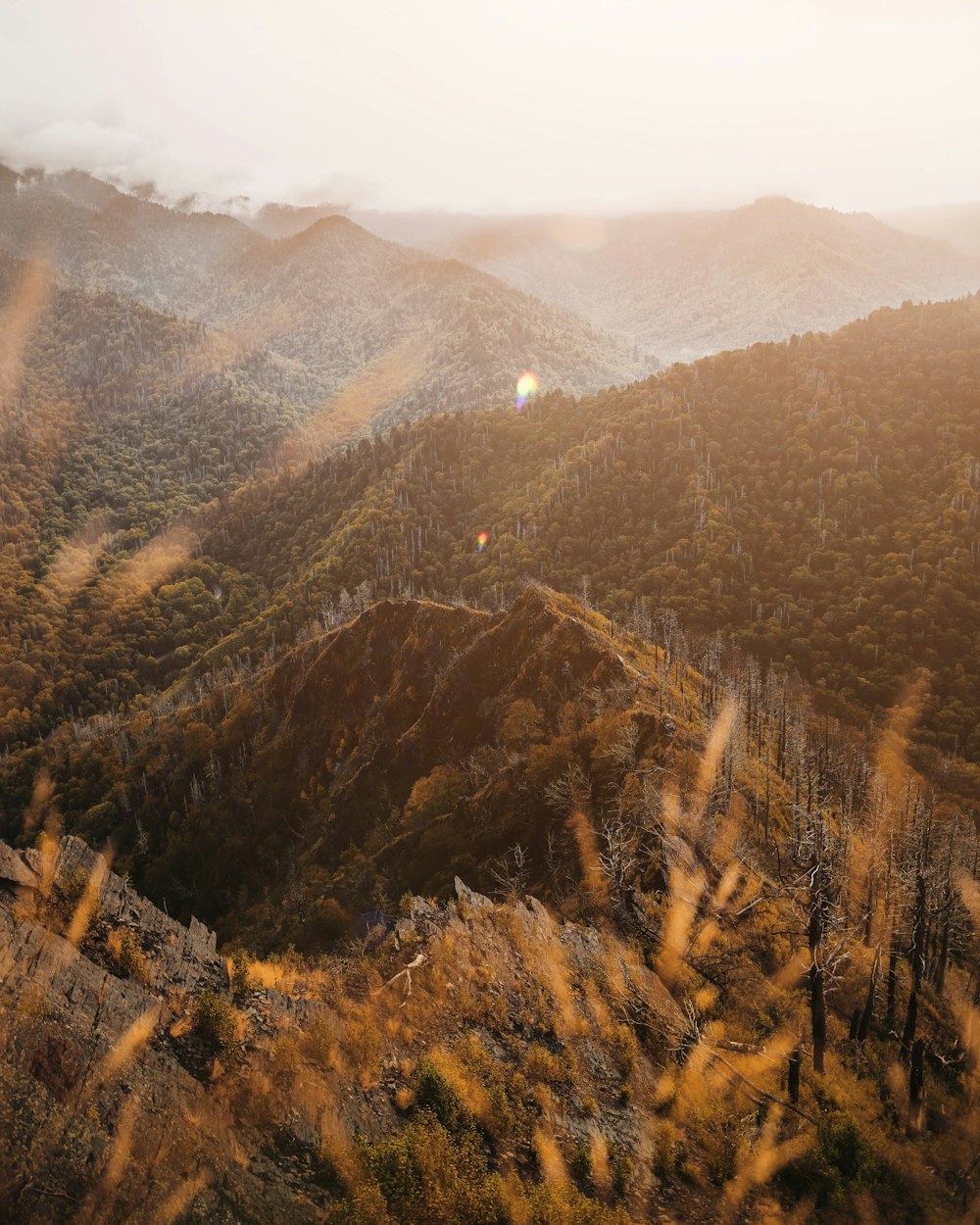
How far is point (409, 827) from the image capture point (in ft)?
183

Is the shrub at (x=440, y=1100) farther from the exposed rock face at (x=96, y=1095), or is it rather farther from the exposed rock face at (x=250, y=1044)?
the exposed rock face at (x=96, y=1095)

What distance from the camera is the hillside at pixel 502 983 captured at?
2334 centimetres

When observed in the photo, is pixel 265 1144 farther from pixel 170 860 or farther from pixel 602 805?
pixel 170 860

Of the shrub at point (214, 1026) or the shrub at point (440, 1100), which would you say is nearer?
the shrub at point (214, 1026)

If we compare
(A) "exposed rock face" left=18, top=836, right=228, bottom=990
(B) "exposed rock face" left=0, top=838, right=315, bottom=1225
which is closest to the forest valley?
(B) "exposed rock face" left=0, top=838, right=315, bottom=1225

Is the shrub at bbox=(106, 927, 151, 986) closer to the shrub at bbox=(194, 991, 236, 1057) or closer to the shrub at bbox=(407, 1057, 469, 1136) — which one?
the shrub at bbox=(194, 991, 236, 1057)

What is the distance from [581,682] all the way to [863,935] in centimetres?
2644

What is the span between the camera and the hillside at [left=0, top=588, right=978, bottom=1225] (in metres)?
23.3

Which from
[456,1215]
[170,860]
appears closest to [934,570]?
[170,860]

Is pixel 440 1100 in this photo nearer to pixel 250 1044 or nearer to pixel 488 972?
pixel 250 1044

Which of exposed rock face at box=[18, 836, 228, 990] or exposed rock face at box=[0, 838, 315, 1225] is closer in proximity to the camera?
exposed rock face at box=[0, 838, 315, 1225]

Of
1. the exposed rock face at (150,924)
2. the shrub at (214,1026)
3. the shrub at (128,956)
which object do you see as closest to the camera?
the shrub at (214,1026)

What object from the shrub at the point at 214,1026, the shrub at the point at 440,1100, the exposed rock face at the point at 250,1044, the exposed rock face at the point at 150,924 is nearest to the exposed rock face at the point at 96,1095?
the exposed rock face at the point at 250,1044

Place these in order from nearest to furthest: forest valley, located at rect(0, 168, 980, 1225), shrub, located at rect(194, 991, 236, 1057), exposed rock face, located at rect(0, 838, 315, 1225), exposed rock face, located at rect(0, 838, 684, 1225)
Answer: exposed rock face, located at rect(0, 838, 315, 1225), exposed rock face, located at rect(0, 838, 684, 1225), forest valley, located at rect(0, 168, 980, 1225), shrub, located at rect(194, 991, 236, 1057)
